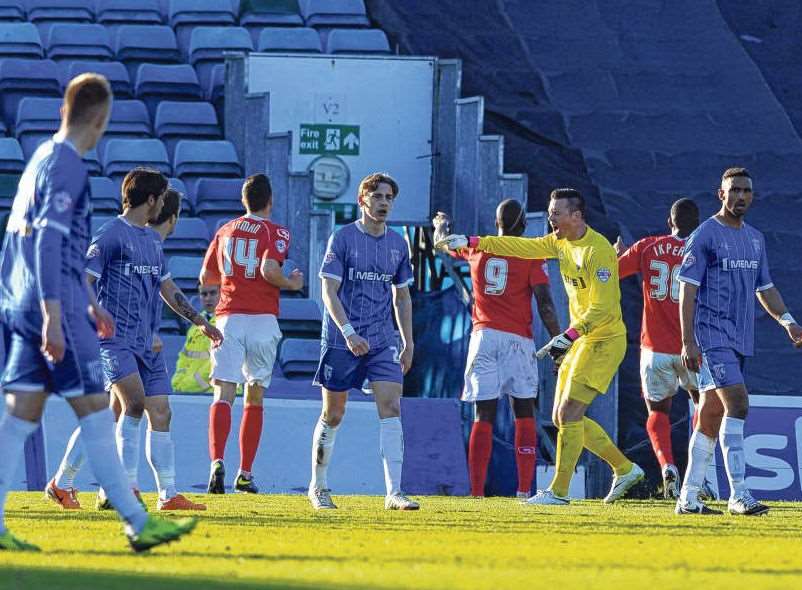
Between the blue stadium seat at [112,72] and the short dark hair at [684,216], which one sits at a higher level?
the blue stadium seat at [112,72]

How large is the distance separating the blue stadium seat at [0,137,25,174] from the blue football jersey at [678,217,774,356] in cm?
1054

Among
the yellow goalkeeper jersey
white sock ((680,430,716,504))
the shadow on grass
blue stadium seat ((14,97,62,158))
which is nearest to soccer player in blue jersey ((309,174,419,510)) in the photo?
the yellow goalkeeper jersey

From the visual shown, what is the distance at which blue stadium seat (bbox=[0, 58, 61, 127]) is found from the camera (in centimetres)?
2000

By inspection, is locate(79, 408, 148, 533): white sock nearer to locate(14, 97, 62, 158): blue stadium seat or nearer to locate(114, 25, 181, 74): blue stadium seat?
locate(14, 97, 62, 158): blue stadium seat

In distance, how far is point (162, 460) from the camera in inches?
387

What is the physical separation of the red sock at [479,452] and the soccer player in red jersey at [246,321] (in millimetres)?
1742

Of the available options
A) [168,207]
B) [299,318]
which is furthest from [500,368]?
[299,318]

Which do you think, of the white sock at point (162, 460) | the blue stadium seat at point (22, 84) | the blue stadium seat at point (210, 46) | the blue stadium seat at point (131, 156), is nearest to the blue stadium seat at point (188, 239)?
the blue stadium seat at point (131, 156)

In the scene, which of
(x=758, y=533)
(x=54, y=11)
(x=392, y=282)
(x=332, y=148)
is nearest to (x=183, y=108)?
(x=332, y=148)

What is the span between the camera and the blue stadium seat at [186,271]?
55.4 feet

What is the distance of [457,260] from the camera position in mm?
19203

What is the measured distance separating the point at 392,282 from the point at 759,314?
30.1 ft

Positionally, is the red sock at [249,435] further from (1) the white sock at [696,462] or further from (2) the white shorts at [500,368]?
(1) the white sock at [696,462]

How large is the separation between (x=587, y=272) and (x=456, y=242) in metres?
0.91
